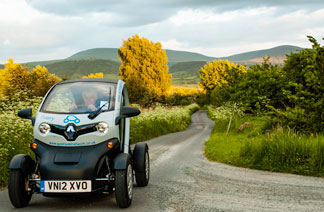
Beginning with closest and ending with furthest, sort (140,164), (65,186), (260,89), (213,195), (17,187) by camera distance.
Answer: (65,186) < (17,187) < (213,195) < (140,164) < (260,89)

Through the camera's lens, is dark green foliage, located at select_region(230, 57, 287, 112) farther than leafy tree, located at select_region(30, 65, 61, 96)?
No

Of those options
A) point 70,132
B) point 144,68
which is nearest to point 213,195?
point 70,132

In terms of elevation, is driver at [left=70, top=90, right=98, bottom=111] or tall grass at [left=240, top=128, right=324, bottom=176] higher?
driver at [left=70, top=90, right=98, bottom=111]

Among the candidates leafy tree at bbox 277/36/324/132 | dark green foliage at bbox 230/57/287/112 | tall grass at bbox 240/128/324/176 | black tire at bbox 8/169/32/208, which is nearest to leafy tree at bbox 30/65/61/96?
dark green foliage at bbox 230/57/287/112

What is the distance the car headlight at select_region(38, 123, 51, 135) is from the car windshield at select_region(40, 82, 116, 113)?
0.31m

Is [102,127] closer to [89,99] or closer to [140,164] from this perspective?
[89,99]

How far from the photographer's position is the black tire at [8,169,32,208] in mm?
5293

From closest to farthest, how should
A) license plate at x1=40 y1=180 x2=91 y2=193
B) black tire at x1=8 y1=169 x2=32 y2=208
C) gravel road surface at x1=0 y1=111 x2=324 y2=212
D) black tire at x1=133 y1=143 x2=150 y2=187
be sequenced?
license plate at x1=40 y1=180 x2=91 y2=193, black tire at x1=8 y1=169 x2=32 y2=208, gravel road surface at x1=0 y1=111 x2=324 y2=212, black tire at x1=133 y1=143 x2=150 y2=187

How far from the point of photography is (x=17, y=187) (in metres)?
5.30

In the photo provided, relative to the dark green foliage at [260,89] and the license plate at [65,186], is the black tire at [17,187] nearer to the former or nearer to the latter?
the license plate at [65,186]

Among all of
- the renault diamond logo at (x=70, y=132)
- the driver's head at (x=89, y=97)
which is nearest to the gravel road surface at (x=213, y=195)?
the renault diamond logo at (x=70, y=132)

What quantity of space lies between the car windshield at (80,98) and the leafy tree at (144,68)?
43481 millimetres

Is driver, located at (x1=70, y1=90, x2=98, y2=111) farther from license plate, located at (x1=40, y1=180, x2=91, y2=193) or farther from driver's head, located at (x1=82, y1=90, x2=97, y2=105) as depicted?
license plate, located at (x1=40, y1=180, x2=91, y2=193)

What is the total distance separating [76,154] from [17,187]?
3.33 feet
